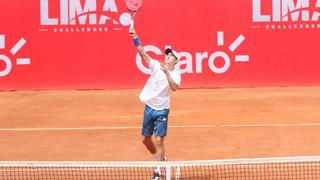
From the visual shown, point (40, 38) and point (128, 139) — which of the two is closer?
point (128, 139)

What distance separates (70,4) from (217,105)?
5466 mm

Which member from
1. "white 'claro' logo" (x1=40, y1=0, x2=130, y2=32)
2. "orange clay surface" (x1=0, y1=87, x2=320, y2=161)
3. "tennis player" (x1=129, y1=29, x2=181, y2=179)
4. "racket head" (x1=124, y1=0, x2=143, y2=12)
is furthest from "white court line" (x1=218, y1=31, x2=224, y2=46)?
"tennis player" (x1=129, y1=29, x2=181, y2=179)

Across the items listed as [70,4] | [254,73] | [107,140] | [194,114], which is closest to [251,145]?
[107,140]

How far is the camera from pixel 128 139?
42.4 feet

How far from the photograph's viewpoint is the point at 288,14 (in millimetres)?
19547

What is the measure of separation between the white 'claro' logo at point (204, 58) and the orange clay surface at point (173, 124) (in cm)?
66

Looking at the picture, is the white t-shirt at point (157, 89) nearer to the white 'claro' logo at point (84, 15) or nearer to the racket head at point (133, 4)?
the racket head at point (133, 4)

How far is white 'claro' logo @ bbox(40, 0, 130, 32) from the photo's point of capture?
1942 centimetres

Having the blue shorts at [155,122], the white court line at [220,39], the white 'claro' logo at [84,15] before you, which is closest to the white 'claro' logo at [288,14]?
the white court line at [220,39]

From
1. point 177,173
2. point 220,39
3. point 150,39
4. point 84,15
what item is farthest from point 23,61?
point 177,173

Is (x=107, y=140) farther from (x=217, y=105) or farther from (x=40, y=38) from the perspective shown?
(x=40, y=38)

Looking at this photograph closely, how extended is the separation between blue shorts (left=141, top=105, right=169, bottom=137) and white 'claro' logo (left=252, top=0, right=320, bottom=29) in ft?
34.3

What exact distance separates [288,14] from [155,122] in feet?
35.6

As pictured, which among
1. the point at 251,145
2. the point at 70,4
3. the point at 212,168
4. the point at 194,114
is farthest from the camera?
the point at 70,4
